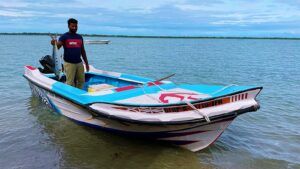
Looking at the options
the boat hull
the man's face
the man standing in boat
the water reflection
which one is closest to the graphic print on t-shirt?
the man standing in boat

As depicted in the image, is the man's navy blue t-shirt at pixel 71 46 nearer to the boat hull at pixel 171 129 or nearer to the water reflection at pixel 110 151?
the boat hull at pixel 171 129

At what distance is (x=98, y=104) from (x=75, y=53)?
2.19m

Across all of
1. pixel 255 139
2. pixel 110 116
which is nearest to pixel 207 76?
pixel 255 139

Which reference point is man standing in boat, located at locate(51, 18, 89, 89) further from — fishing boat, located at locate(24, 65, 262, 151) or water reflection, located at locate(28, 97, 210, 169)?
water reflection, located at locate(28, 97, 210, 169)

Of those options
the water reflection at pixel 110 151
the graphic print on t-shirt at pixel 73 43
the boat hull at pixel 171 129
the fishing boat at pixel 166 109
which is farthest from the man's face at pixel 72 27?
the water reflection at pixel 110 151

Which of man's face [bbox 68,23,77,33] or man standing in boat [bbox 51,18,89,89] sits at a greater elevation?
man's face [bbox 68,23,77,33]

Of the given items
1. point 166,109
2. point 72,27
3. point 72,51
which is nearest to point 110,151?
point 166,109

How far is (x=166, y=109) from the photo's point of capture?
5184 mm

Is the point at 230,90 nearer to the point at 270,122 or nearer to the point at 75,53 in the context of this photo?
the point at 270,122

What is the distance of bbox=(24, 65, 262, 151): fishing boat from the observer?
5.11 meters

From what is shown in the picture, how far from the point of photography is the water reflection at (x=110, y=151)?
5.47 meters

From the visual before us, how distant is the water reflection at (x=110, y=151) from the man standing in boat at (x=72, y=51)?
1251mm

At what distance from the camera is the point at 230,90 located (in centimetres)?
556

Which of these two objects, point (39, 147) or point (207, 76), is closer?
point (39, 147)
